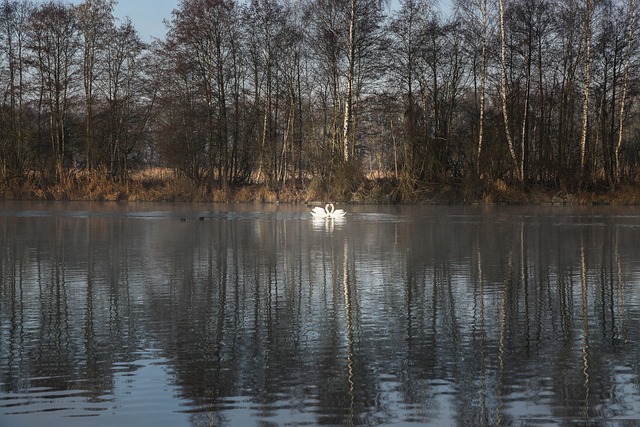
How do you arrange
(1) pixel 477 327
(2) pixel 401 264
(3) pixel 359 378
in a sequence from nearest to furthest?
(3) pixel 359 378 → (1) pixel 477 327 → (2) pixel 401 264

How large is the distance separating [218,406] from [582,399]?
2664 millimetres

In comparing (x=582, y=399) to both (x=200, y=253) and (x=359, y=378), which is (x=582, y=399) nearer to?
(x=359, y=378)

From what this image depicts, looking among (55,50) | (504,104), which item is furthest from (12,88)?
(504,104)

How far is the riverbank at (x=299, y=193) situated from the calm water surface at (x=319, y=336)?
26379mm

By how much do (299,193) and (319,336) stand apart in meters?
39.7

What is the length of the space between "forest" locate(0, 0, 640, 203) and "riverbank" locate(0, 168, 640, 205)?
0.11m

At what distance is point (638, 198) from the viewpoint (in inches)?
1738

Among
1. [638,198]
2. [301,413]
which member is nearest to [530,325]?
[301,413]

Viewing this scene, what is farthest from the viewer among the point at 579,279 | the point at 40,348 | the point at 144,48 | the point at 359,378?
the point at 144,48

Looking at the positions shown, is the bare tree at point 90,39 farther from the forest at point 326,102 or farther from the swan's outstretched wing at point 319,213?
the swan's outstretched wing at point 319,213

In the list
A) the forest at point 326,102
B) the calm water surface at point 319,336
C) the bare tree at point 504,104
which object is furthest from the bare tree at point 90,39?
the calm water surface at point 319,336

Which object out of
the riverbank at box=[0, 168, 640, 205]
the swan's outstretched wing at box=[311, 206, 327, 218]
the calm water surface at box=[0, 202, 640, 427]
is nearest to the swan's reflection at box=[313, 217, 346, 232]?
the swan's outstretched wing at box=[311, 206, 327, 218]

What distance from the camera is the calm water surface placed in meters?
6.11

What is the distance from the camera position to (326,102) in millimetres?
56750
